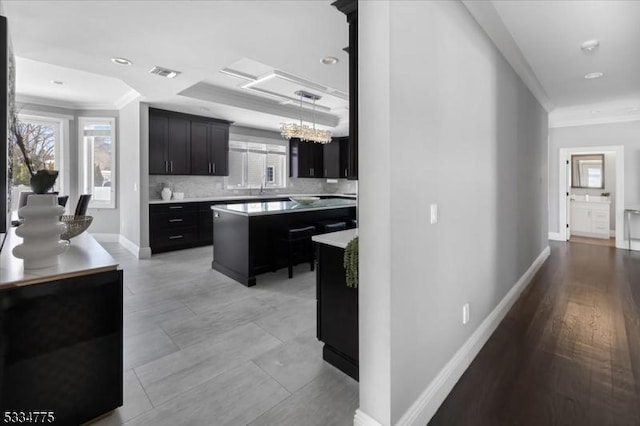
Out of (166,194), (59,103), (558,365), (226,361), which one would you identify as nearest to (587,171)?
(558,365)

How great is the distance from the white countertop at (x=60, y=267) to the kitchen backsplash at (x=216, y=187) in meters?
3.87

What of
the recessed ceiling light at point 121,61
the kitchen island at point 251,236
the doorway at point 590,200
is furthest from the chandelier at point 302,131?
the doorway at point 590,200

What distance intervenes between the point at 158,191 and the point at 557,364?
253 inches

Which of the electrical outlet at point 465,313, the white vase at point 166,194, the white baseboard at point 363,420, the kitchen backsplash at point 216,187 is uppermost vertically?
the kitchen backsplash at point 216,187

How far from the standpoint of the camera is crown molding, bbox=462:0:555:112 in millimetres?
2226

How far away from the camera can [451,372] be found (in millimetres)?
1979

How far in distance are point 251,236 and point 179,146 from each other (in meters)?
3.13

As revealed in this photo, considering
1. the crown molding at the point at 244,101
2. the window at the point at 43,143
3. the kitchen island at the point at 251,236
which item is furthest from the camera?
the window at the point at 43,143

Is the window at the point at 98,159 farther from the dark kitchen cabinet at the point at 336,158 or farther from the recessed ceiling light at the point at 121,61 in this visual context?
the dark kitchen cabinet at the point at 336,158

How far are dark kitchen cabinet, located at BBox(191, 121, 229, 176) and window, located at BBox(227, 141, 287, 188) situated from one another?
51 centimetres

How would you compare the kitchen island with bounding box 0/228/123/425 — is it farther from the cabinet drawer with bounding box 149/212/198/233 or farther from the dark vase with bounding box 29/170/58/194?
the cabinet drawer with bounding box 149/212/198/233

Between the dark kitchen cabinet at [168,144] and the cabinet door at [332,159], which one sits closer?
the dark kitchen cabinet at [168,144]

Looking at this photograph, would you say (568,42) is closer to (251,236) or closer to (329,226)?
(329,226)

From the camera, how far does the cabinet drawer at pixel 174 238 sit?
18.3 ft
